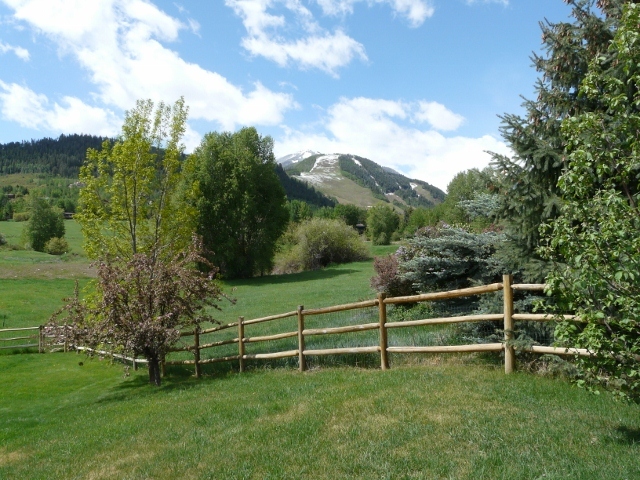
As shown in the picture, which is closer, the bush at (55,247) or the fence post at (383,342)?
the fence post at (383,342)

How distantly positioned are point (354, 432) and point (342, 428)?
247mm

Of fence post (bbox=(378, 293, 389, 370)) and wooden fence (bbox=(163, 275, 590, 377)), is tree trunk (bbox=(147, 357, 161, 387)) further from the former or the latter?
fence post (bbox=(378, 293, 389, 370))

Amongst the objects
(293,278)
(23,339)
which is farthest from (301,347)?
(293,278)

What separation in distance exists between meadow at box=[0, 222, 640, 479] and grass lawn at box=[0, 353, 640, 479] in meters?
0.02

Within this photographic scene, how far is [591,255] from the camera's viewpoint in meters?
4.38

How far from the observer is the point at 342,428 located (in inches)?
241

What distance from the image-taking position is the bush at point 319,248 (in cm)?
5106

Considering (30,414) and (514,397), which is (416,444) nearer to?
(514,397)

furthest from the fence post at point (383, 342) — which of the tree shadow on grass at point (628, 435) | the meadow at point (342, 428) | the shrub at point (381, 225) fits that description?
the shrub at point (381, 225)

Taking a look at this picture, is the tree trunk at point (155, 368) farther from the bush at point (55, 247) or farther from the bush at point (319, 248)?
the bush at point (55, 247)

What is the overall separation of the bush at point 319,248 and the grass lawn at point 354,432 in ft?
133

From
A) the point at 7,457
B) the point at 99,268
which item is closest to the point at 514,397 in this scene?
the point at 7,457

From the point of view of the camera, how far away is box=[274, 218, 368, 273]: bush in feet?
168

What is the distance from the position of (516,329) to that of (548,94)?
3.66 metres
